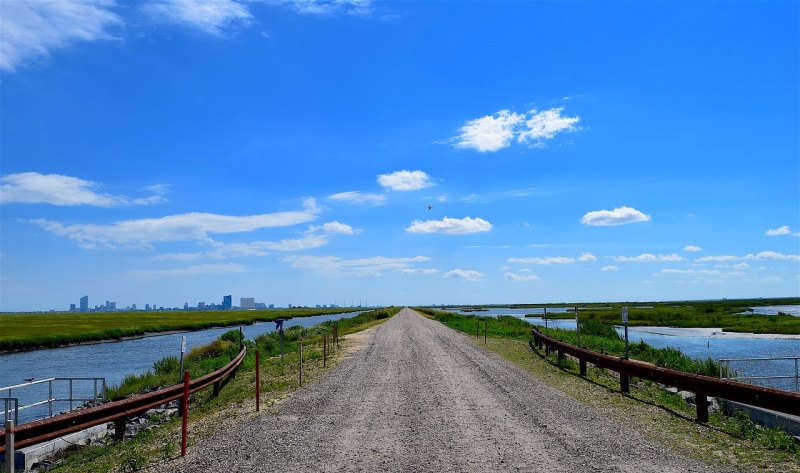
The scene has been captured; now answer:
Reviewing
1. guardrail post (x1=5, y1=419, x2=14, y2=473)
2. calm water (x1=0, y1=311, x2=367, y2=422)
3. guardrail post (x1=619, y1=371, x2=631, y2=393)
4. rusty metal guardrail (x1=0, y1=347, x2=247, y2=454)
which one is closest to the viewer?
guardrail post (x1=5, y1=419, x2=14, y2=473)

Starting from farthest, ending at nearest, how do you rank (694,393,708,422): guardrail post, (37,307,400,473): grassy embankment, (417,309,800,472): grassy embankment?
(694,393,708,422): guardrail post < (37,307,400,473): grassy embankment < (417,309,800,472): grassy embankment

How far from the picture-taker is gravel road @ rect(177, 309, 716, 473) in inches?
337

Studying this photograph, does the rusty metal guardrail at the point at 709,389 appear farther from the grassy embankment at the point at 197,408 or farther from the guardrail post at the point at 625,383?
the grassy embankment at the point at 197,408

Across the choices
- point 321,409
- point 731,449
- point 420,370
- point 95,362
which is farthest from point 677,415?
point 95,362

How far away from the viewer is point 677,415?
12414mm

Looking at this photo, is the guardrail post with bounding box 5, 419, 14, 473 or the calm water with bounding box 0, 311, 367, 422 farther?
the calm water with bounding box 0, 311, 367, 422

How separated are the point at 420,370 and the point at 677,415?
9.77 metres

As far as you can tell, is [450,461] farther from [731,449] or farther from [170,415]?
[170,415]

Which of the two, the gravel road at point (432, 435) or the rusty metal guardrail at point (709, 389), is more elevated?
the rusty metal guardrail at point (709, 389)

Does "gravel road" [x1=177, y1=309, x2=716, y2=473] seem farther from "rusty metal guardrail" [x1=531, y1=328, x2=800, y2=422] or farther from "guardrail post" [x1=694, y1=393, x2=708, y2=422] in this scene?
"rusty metal guardrail" [x1=531, y1=328, x2=800, y2=422]

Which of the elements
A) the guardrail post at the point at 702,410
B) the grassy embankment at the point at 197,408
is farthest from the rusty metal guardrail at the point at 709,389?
the grassy embankment at the point at 197,408

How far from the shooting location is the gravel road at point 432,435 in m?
8.55

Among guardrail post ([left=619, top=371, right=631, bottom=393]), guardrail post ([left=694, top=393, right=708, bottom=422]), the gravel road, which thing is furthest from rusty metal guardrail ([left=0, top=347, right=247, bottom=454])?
guardrail post ([left=619, top=371, right=631, bottom=393])

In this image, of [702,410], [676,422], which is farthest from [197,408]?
[702,410]
